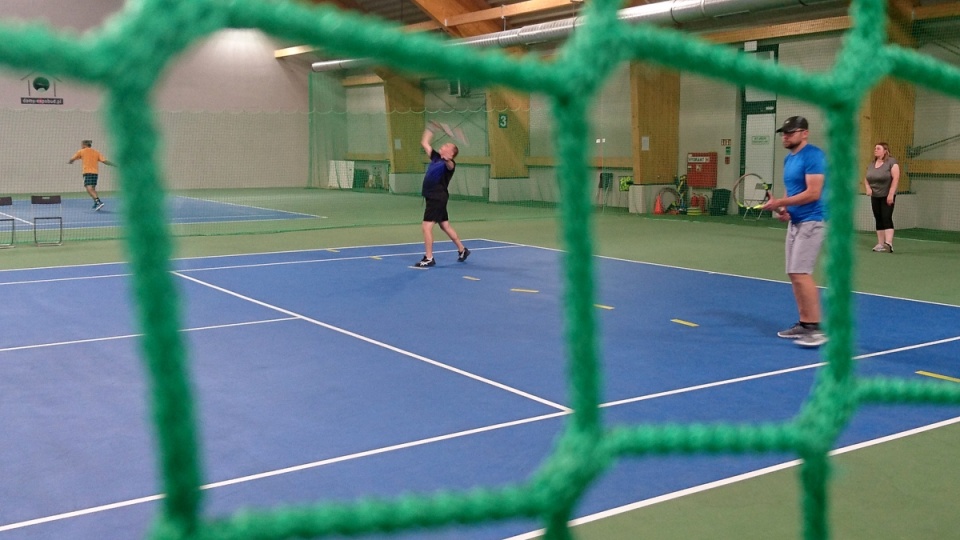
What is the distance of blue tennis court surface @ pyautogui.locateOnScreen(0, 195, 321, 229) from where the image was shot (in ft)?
59.5

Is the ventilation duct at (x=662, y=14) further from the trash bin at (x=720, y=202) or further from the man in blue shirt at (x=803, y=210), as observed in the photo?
the man in blue shirt at (x=803, y=210)

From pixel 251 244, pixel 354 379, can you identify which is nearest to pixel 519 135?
pixel 251 244

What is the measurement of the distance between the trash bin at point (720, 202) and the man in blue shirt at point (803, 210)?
1305 centimetres

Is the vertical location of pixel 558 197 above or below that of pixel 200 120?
below

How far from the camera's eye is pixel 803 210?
7.13 m

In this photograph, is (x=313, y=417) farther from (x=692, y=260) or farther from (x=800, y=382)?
(x=692, y=260)

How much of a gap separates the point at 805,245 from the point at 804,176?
21.5 inches

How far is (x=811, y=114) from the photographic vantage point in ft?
57.9

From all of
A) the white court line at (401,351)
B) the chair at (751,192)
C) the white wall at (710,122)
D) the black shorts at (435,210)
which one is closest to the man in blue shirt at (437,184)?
the black shorts at (435,210)

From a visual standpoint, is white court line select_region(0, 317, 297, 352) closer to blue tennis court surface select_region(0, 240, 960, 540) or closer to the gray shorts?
blue tennis court surface select_region(0, 240, 960, 540)

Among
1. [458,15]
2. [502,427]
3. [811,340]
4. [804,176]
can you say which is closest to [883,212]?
[811,340]

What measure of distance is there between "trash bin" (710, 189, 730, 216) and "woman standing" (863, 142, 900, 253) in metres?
6.65

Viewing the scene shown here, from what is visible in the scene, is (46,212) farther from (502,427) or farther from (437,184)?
(502,427)

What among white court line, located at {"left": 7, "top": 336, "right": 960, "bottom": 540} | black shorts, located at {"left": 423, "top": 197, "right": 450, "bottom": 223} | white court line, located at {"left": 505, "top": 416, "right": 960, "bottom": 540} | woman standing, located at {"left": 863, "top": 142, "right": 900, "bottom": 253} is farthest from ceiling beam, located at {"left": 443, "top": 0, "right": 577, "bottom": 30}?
white court line, located at {"left": 505, "top": 416, "right": 960, "bottom": 540}
